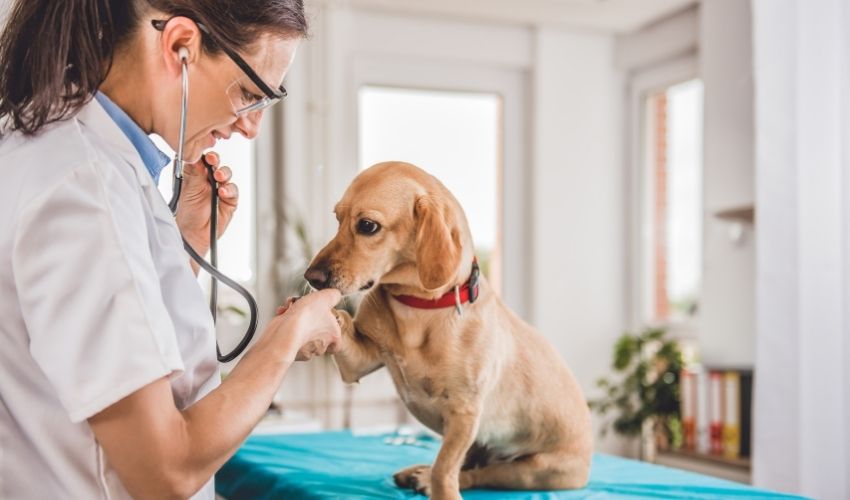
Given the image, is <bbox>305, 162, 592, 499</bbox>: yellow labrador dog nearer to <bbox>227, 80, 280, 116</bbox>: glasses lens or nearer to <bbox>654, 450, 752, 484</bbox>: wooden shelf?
<bbox>227, 80, 280, 116</bbox>: glasses lens

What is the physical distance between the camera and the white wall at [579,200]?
14.8 feet

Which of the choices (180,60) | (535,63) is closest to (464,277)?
(180,60)

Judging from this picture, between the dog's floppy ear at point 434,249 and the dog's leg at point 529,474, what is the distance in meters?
0.38

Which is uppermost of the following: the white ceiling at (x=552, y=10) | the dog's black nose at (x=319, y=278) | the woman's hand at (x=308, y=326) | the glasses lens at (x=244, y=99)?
the white ceiling at (x=552, y=10)

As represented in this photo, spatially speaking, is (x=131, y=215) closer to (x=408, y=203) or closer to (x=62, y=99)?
(x=62, y=99)

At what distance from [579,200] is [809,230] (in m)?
2.48

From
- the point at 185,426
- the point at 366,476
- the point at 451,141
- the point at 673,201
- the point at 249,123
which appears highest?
the point at 451,141

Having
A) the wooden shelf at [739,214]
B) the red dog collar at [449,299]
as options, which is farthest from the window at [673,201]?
the red dog collar at [449,299]

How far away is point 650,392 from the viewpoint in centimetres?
381

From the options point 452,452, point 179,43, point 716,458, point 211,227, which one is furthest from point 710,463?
point 179,43

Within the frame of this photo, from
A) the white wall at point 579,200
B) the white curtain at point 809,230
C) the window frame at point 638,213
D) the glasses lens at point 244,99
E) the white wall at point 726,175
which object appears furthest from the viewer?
the window frame at point 638,213

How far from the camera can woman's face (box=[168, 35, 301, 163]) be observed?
0.94 metres

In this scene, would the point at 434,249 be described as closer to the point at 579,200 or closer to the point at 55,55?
the point at 55,55

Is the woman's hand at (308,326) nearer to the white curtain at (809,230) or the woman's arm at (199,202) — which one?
the woman's arm at (199,202)
